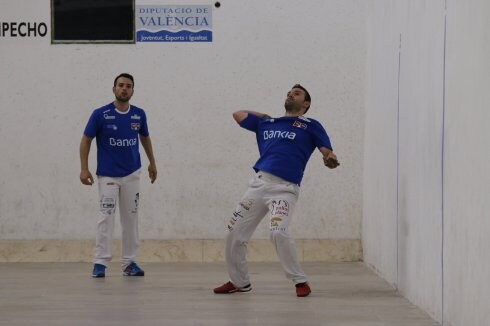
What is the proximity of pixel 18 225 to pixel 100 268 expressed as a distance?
6.70ft

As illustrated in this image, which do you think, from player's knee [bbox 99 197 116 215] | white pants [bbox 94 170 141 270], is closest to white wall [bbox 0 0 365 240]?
white pants [bbox 94 170 141 270]

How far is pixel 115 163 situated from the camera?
1032cm

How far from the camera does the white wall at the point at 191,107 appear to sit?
39.7ft

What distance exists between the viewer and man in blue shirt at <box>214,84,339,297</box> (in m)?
8.90

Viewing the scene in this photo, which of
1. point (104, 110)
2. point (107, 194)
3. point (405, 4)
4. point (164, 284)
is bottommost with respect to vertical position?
point (164, 284)

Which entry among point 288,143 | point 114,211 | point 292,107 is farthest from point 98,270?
point 292,107

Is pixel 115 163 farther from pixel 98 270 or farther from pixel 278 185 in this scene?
pixel 278 185

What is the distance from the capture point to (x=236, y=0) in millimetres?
12117

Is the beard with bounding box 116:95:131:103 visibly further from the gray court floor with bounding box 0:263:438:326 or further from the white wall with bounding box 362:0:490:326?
the white wall with bounding box 362:0:490:326

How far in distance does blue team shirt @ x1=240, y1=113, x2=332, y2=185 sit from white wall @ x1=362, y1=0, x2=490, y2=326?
675 millimetres

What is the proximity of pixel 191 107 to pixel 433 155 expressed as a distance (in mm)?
4935

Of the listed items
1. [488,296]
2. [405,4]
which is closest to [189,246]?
[405,4]

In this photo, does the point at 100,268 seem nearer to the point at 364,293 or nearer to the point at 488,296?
the point at 364,293

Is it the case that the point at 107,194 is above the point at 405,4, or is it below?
below
